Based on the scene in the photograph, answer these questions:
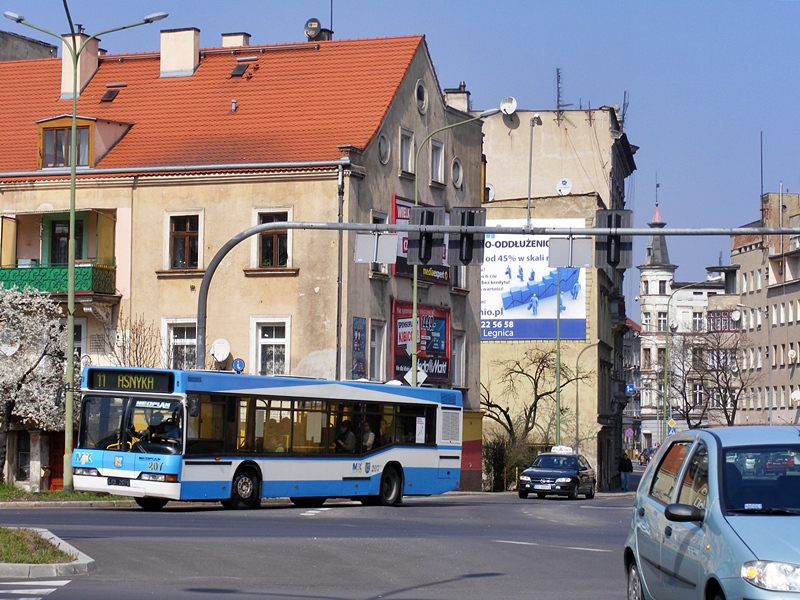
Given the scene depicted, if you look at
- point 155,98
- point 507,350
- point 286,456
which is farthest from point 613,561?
point 507,350

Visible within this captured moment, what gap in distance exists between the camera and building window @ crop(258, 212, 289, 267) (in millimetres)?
42156

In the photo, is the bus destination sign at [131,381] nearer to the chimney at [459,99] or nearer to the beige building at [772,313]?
the chimney at [459,99]

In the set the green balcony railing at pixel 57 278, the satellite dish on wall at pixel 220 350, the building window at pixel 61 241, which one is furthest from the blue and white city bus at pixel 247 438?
the building window at pixel 61 241

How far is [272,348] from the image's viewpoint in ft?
138

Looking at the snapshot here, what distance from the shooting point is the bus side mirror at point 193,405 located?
83.1 ft

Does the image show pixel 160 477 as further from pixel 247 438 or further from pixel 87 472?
pixel 247 438

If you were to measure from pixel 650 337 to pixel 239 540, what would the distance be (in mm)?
158567

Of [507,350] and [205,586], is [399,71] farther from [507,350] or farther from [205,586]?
[205,586]

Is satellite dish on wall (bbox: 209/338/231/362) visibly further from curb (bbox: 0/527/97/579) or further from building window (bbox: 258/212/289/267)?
curb (bbox: 0/527/97/579)

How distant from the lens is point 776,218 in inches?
4542

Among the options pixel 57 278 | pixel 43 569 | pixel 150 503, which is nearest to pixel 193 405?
pixel 150 503

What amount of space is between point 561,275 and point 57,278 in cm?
3021

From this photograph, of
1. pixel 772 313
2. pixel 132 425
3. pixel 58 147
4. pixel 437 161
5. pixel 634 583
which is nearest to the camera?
pixel 634 583

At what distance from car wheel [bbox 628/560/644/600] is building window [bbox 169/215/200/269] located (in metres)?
33.2
